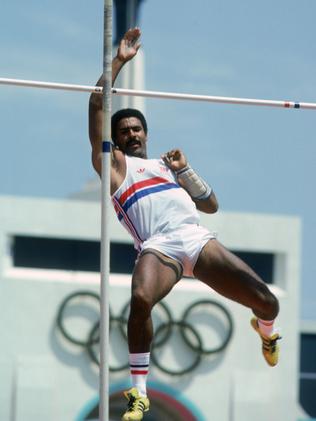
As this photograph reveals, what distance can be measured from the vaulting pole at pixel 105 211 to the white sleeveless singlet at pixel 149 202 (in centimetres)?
35

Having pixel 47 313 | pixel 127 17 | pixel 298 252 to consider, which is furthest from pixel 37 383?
pixel 127 17

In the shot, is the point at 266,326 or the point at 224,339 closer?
the point at 266,326

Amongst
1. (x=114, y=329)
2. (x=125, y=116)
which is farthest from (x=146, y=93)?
(x=114, y=329)

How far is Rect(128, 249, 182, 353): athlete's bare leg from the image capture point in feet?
33.0

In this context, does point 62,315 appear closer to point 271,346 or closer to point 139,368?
point 271,346

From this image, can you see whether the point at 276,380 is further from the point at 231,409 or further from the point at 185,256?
the point at 185,256

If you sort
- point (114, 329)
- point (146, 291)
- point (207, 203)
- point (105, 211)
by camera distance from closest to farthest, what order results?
1. point (146, 291)
2. point (105, 211)
3. point (207, 203)
4. point (114, 329)

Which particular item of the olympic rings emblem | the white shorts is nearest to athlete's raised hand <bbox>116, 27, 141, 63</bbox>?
the white shorts

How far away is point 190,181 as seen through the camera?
1088 centimetres

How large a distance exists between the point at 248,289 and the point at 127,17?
3356 cm

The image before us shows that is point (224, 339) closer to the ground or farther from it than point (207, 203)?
closer to the ground

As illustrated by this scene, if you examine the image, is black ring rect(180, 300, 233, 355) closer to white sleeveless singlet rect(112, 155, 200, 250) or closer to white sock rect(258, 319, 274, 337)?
white sock rect(258, 319, 274, 337)

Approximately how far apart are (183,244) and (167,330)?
96.1 ft

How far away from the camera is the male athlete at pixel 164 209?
1059 centimetres
